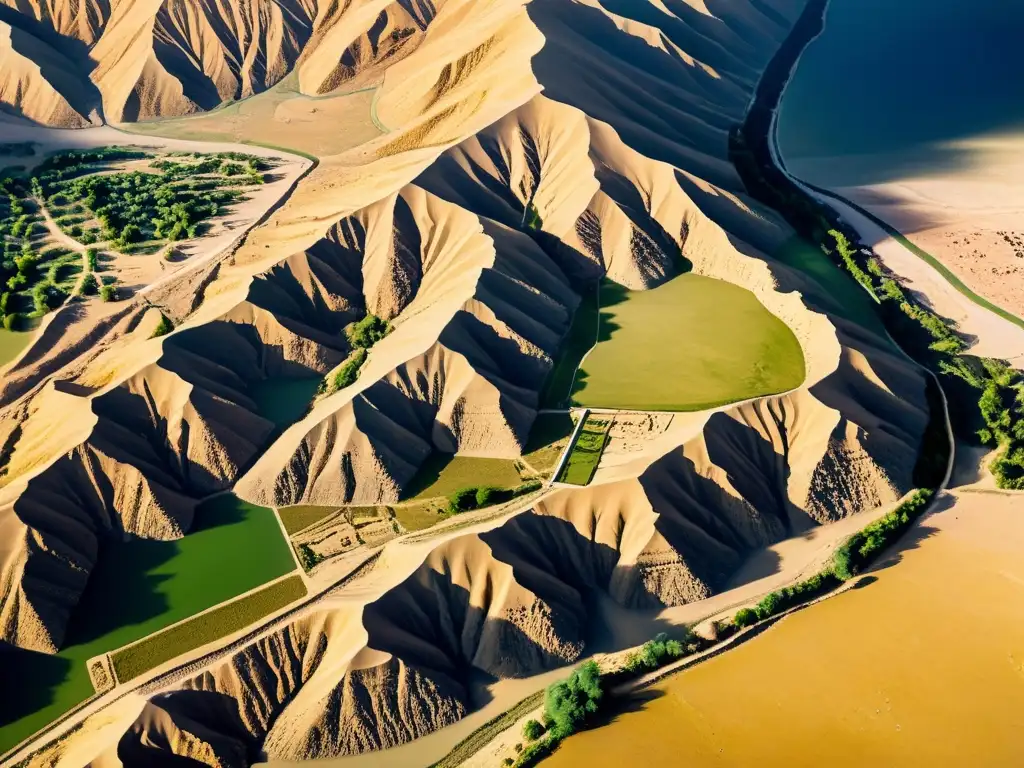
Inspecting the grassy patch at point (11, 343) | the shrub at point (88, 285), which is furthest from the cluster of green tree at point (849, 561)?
the shrub at point (88, 285)

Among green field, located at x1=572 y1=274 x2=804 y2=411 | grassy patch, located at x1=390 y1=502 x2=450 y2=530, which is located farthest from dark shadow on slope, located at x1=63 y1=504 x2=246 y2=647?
green field, located at x1=572 y1=274 x2=804 y2=411

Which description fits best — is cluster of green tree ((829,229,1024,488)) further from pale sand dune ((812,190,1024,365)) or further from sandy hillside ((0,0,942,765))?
sandy hillside ((0,0,942,765))

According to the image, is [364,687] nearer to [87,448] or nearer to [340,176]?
[87,448]

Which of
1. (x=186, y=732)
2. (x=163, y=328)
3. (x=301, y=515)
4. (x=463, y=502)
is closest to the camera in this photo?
(x=186, y=732)

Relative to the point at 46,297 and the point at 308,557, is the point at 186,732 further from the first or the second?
the point at 46,297

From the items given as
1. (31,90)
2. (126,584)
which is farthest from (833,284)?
(31,90)

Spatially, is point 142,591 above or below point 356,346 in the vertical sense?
below
